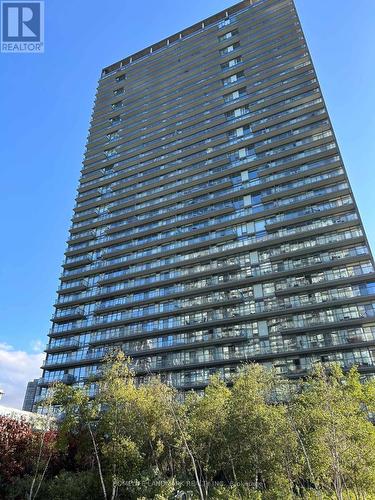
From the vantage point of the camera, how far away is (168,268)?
190 ft

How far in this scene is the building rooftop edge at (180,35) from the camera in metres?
76.8

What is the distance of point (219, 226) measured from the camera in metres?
56.7

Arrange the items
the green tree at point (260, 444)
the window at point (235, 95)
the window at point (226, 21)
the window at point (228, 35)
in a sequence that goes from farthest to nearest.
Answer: the window at point (226, 21), the window at point (228, 35), the window at point (235, 95), the green tree at point (260, 444)

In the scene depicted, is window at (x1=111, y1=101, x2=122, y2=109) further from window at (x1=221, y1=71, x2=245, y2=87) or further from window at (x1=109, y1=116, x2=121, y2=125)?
window at (x1=221, y1=71, x2=245, y2=87)

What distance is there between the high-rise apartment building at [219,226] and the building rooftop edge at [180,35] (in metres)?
0.47

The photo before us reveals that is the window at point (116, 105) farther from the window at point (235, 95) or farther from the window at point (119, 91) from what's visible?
the window at point (235, 95)

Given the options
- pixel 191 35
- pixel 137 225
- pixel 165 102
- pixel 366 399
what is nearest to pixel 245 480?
pixel 366 399

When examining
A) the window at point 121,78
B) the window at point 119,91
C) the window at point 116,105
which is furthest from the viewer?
the window at point 121,78

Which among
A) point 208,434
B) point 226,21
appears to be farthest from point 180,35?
point 208,434

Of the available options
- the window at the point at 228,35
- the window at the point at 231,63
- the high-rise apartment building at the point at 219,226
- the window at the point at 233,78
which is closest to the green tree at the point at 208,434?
the high-rise apartment building at the point at 219,226

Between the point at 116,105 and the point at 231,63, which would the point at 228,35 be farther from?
the point at 116,105

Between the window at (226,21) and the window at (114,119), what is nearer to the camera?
the window at (226,21)

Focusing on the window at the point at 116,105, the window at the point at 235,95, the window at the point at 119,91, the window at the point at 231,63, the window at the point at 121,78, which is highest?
the window at the point at 121,78

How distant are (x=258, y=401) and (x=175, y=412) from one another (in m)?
5.12
